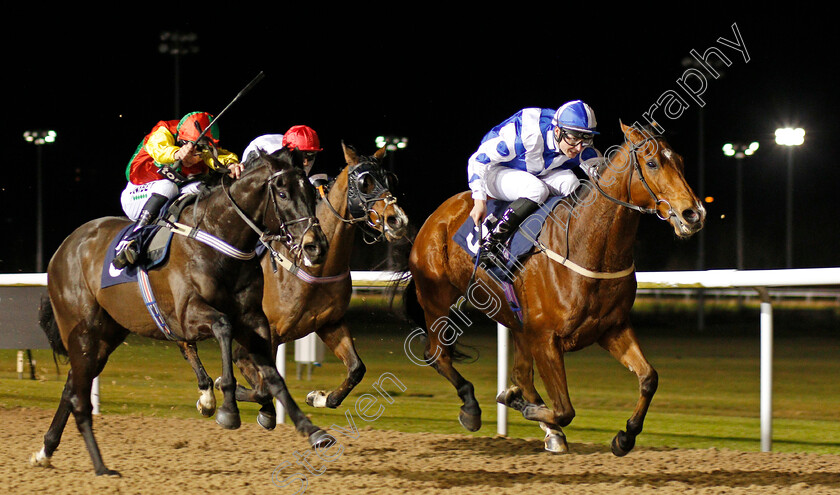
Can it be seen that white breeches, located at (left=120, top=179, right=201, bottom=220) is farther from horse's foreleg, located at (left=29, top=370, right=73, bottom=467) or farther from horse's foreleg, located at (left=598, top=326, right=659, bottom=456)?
horse's foreleg, located at (left=598, top=326, right=659, bottom=456)

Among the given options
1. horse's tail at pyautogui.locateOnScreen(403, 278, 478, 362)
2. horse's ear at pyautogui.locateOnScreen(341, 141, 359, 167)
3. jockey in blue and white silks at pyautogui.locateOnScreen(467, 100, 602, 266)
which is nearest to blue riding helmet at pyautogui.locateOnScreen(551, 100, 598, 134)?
jockey in blue and white silks at pyautogui.locateOnScreen(467, 100, 602, 266)

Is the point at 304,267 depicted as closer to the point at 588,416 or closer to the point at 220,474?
the point at 220,474

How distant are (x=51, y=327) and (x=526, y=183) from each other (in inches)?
107

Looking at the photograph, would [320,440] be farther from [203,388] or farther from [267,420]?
[203,388]

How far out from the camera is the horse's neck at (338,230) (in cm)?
469

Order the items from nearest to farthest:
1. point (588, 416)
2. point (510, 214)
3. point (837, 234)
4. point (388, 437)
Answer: point (510, 214) < point (388, 437) < point (588, 416) < point (837, 234)

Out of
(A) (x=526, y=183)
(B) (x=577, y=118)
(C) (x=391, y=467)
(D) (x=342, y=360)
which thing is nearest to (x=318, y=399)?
(D) (x=342, y=360)

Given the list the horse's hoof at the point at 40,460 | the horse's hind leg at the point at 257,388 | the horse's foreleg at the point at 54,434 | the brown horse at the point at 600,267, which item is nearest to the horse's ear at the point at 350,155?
the brown horse at the point at 600,267

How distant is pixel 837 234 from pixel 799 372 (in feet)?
71.7

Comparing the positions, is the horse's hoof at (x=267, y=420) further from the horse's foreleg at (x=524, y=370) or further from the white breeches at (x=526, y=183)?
the white breeches at (x=526, y=183)

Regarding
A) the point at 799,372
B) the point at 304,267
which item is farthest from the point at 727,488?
the point at 799,372

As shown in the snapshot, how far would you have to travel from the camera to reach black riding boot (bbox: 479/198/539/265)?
4.35 meters

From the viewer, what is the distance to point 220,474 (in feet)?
13.3

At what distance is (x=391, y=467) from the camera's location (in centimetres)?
422
